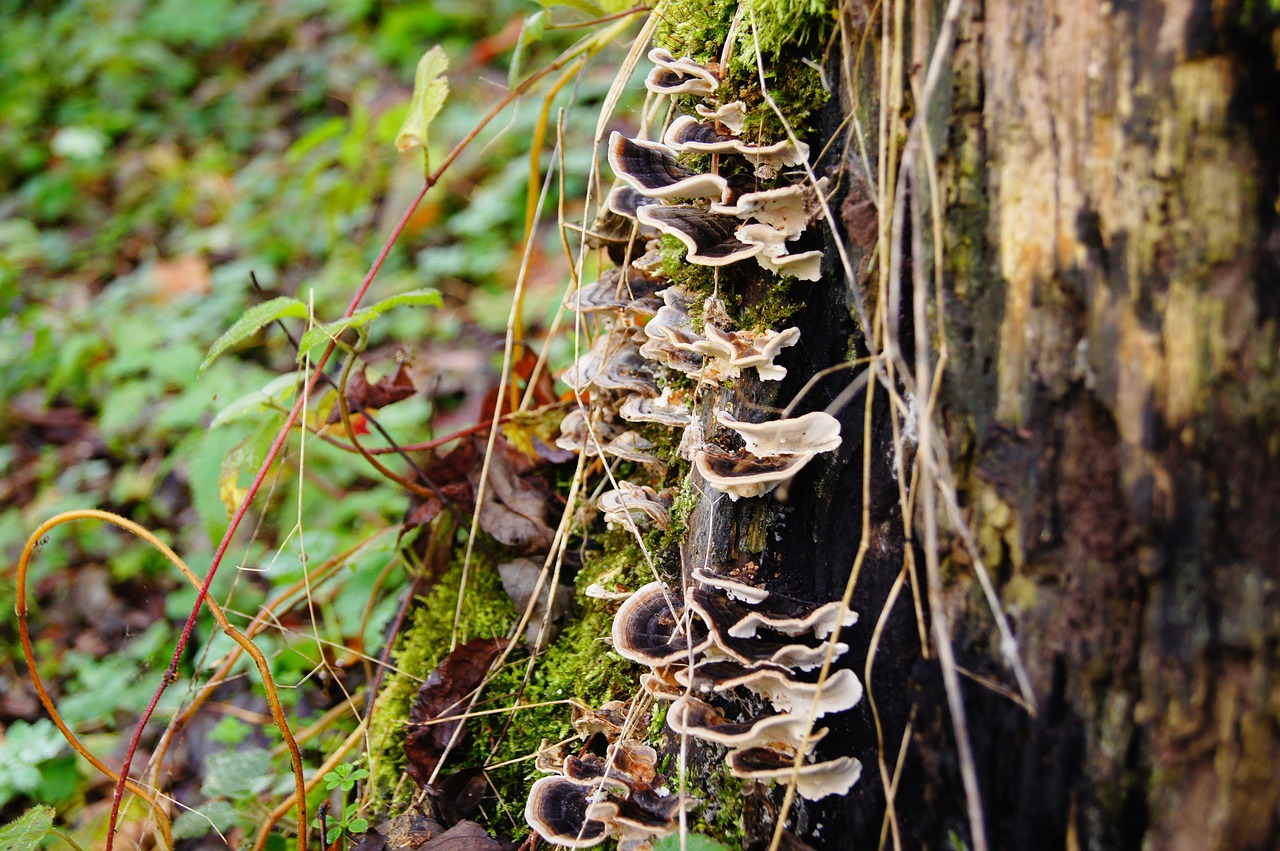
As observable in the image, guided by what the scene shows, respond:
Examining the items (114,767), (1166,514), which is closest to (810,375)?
(1166,514)

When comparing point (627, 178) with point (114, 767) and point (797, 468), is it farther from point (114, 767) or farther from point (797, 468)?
point (114, 767)

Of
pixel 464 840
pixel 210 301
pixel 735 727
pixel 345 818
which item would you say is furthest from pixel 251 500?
pixel 210 301

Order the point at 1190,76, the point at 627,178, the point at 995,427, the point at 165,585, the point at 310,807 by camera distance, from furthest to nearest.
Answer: the point at 165,585
the point at 310,807
the point at 627,178
the point at 995,427
the point at 1190,76

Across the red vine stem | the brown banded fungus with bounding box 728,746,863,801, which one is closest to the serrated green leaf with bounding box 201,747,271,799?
the red vine stem

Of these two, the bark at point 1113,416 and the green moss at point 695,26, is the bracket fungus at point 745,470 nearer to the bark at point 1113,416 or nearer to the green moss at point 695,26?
the bark at point 1113,416

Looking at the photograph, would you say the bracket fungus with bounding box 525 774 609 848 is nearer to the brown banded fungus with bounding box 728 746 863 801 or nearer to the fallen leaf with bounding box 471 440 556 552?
the brown banded fungus with bounding box 728 746 863 801

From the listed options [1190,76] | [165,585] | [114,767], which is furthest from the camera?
[165,585]

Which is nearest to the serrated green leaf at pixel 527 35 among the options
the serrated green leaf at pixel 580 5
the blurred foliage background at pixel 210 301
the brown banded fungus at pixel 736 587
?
the serrated green leaf at pixel 580 5

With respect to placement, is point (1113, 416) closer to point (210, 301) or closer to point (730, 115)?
point (730, 115)
